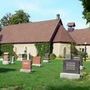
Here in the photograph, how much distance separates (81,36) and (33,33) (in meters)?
11.8

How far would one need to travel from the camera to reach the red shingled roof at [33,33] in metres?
65.2

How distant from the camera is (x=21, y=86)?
1717cm

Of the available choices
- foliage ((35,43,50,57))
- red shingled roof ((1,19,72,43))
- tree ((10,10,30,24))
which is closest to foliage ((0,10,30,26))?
tree ((10,10,30,24))

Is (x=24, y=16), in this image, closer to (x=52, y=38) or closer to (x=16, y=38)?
(x=16, y=38)

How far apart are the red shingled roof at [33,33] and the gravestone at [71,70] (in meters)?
40.4

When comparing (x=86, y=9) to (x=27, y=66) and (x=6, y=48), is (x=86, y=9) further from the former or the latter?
(x=6, y=48)

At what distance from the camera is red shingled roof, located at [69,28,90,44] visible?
7231cm

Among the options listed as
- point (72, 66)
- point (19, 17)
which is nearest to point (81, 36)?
point (19, 17)

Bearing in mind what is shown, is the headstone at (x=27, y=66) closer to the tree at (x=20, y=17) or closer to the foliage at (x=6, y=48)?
the foliage at (x=6, y=48)

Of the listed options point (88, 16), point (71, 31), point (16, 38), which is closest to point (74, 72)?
point (88, 16)

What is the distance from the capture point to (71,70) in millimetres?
22766

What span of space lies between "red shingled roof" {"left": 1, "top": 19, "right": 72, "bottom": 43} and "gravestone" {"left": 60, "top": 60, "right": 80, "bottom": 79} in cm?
4044

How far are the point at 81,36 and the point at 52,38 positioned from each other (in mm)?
11888

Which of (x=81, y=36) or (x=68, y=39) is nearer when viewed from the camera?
(x=68, y=39)
